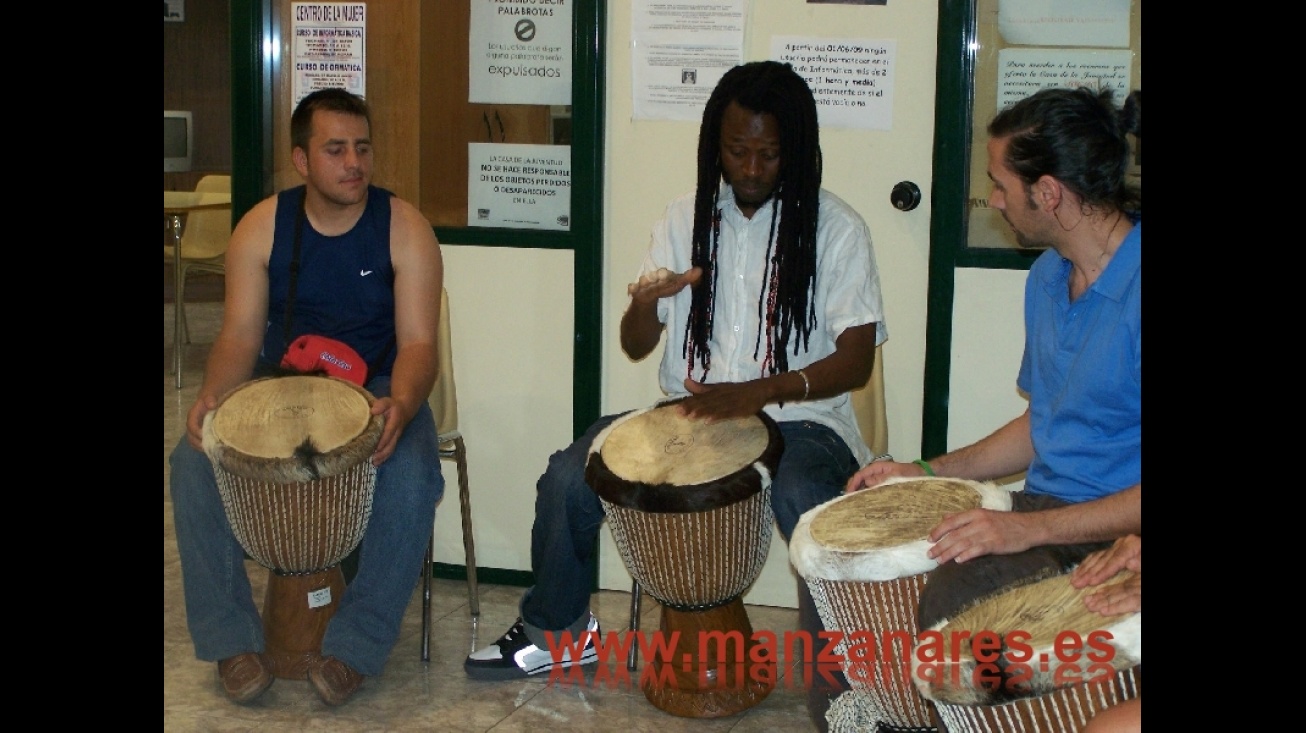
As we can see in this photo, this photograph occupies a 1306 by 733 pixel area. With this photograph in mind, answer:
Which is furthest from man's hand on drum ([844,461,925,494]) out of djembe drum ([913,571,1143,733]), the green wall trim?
the green wall trim

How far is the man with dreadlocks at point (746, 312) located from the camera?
2.89 meters

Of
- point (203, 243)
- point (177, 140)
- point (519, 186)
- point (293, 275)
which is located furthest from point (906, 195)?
point (177, 140)

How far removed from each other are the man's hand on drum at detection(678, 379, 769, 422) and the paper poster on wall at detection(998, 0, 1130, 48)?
1.11 meters

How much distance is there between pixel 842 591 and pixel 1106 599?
1.64ft

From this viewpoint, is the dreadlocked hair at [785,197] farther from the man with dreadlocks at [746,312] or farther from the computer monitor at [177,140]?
the computer monitor at [177,140]

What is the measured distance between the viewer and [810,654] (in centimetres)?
274

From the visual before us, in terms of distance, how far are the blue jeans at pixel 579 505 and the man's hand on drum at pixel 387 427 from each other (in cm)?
32

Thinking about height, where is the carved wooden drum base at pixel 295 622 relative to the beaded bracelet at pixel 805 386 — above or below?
below

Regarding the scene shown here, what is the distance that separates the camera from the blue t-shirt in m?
2.11

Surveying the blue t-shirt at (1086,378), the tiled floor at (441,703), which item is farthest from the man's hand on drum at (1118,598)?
the tiled floor at (441,703)

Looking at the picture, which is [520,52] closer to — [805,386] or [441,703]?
[805,386]
